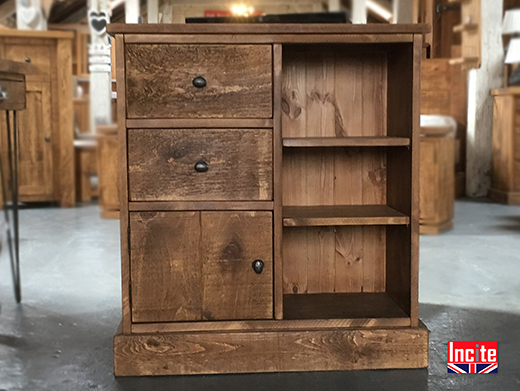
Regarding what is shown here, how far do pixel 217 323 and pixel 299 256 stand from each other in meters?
0.40

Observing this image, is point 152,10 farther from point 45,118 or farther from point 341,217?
point 45,118

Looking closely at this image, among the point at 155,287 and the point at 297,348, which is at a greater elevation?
the point at 155,287

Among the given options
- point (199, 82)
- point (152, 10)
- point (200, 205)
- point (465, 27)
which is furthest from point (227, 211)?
point (465, 27)

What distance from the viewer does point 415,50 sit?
4.78 feet

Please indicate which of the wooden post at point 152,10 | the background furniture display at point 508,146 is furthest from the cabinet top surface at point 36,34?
the background furniture display at point 508,146

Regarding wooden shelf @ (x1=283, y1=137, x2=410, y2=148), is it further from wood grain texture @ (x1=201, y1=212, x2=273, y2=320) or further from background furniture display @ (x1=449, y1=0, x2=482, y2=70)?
background furniture display @ (x1=449, y1=0, x2=482, y2=70)

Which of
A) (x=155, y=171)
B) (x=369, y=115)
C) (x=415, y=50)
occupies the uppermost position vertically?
(x=415, y=50)

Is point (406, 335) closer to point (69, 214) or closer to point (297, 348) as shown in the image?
point (297, 348)

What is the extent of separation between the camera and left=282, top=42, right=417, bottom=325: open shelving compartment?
1.66 meters

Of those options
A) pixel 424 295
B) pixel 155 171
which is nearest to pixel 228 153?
pixel 155 171

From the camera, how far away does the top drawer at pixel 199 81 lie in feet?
4.74

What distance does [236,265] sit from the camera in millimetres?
1518

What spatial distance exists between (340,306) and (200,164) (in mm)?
544

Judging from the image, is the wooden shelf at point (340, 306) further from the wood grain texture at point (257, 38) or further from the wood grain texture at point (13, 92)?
the wood grain texture at point (13, 92)
